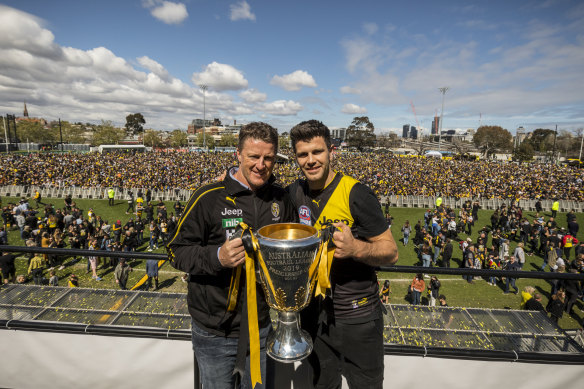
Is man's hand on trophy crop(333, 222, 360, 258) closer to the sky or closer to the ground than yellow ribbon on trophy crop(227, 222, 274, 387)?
closer to the sky

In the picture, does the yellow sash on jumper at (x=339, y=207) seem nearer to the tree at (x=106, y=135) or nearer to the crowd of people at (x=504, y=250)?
the crowd of people at (x=504, y=250)

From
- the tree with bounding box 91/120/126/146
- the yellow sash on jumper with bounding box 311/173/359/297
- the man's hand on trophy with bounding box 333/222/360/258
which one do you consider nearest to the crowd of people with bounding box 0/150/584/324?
the yellow sash on jumper with bounding box 311/173/359/297

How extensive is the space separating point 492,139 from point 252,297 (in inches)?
4178

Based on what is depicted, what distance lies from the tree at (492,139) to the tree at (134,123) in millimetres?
117833

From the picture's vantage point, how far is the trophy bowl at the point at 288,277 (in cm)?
154

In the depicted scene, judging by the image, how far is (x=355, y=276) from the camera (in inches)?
85.0

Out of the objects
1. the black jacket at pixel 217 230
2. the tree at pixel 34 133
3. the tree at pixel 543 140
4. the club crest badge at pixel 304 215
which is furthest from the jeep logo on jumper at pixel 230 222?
the tree at pixel 34 133

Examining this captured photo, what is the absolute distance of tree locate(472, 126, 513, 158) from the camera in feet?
287

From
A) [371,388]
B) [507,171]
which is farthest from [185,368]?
[507,171]

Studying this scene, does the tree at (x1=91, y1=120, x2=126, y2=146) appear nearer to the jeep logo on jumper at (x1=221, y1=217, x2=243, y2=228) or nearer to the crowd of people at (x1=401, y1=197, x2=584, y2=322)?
the crowd of people at (x1=401, y1=197, x2=584, y2=322)

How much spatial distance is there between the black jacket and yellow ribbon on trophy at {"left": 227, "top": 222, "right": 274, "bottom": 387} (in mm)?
98

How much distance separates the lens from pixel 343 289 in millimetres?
2150

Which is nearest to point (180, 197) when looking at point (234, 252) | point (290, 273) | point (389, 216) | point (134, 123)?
point (389, 216)

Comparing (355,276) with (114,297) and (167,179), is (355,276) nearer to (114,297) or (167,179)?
(114,297)
